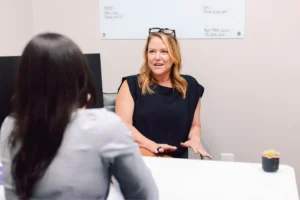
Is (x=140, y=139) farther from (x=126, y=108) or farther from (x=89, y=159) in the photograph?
(x=89, y=159)

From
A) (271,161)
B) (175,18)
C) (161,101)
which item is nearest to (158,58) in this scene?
(161,101)

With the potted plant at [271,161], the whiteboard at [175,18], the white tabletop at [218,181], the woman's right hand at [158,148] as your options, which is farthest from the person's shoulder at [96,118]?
the whiteboard at [175,18]

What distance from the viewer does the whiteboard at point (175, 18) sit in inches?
109

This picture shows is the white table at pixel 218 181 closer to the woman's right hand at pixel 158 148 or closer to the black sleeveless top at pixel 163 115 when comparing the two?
the woman's right hand at pixel 158 148

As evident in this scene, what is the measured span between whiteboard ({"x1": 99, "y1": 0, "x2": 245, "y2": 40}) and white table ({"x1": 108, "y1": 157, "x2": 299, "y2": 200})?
4.18ft

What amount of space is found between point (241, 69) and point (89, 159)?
6.70 feet

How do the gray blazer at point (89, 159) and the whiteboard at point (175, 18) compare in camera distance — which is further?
the whiteboard at point (175, 18)

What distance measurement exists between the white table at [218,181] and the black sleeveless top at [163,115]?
24.9 inches

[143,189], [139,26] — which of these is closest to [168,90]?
[139,26]

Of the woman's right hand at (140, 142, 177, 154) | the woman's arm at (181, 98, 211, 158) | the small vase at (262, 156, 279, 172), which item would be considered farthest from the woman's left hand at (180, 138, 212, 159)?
the small vase at (262, 156, 279, 172)

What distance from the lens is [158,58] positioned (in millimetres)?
2473

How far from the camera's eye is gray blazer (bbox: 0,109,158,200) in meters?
0.94

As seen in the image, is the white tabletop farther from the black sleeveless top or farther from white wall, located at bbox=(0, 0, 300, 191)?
white wall, located at bbox=(0, 0, 300, 191)

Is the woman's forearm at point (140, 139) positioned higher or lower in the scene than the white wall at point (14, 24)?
lower
